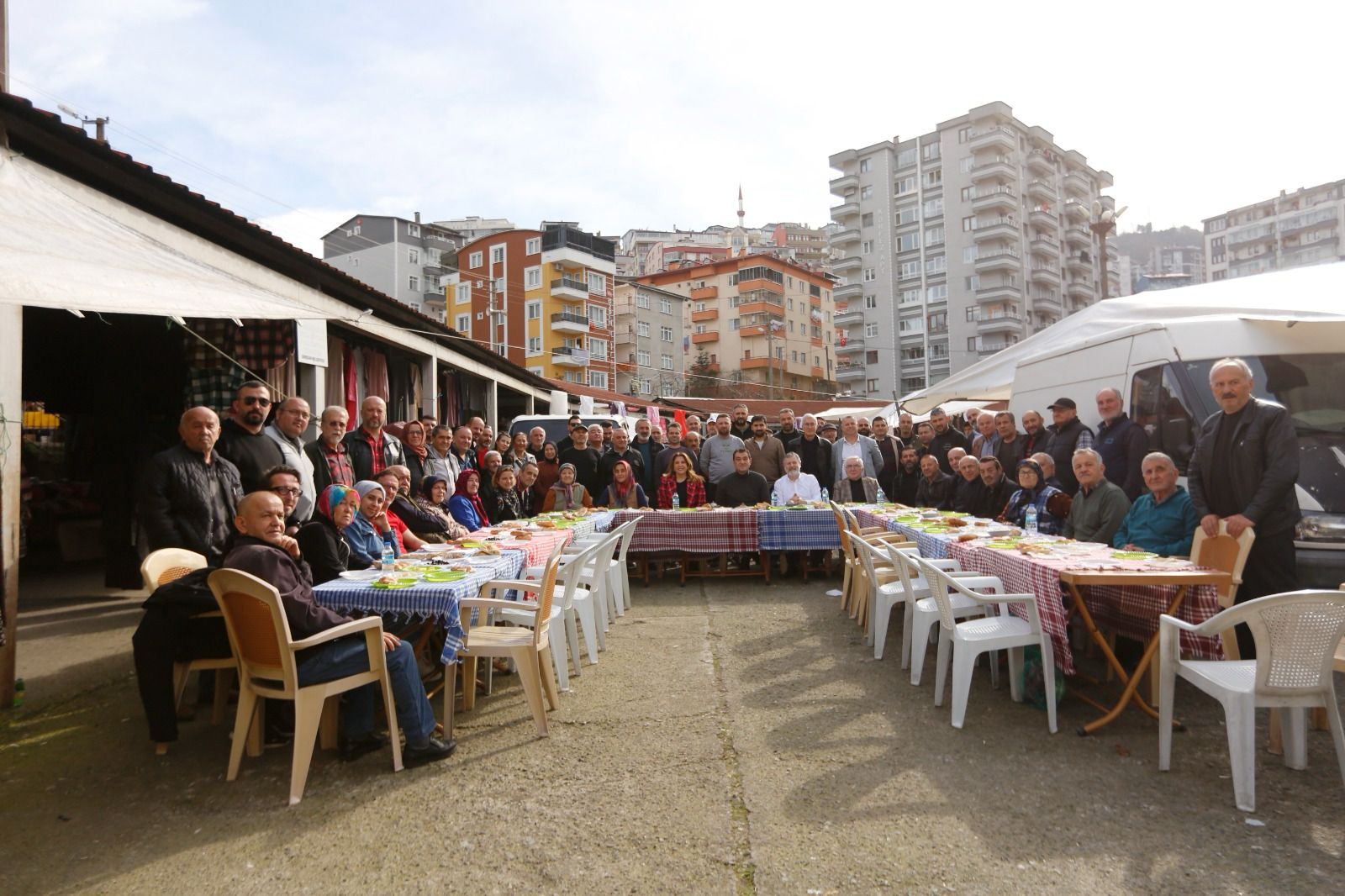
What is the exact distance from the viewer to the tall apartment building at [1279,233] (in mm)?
84125

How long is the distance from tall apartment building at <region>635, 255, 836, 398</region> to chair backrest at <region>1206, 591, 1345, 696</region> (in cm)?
6101

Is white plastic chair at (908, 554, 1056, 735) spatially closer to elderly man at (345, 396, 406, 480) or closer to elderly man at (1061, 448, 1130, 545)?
elderly man at (1061, 448, 1130, 545)

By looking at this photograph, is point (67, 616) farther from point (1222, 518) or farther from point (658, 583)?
point (1222, 518)

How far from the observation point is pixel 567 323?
5347 centimetres

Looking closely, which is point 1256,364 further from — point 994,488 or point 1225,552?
point 1225,552

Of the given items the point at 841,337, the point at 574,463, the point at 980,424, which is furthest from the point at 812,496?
the point at 841,337

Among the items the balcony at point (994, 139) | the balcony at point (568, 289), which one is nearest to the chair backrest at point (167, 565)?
the balcony at point (568, 289)

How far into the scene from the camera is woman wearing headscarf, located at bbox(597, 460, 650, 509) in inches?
389

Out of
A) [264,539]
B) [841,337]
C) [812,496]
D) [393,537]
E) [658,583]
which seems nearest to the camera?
[264,539]

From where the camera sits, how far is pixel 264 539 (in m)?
3.95

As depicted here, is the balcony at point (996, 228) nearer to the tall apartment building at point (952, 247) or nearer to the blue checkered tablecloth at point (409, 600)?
the tall apartment building at point (952, 247)

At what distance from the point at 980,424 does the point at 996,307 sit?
1959 inches

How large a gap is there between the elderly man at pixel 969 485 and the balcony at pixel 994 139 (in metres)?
54.2

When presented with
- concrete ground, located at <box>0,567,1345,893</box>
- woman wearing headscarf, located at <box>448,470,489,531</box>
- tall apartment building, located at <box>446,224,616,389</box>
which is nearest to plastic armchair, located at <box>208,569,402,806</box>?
concrete ground, located at <box>0,567,1345,893</box>
